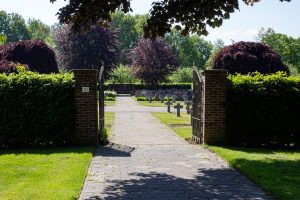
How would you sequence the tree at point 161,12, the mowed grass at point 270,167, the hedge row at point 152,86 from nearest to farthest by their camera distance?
the mowed grass at point 270,167 < the tree at point 161,12 < the hedge row at point 152,86

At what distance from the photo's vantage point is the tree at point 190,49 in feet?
375

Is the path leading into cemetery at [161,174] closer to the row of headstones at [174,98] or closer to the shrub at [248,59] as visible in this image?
the row of headstones at [174,98]

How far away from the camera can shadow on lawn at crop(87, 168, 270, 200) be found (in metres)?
7.03

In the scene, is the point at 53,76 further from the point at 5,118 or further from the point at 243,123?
the point at 243,123

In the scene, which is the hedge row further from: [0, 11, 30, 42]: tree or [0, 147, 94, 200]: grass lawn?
[0, 11, 30, 42]: tree

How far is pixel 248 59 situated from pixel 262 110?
1750 cm

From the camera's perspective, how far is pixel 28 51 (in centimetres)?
2688

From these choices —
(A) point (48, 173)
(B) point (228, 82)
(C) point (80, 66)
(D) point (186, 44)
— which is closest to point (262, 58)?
(B) point (228, 82)

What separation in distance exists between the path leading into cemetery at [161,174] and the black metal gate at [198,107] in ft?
1.94

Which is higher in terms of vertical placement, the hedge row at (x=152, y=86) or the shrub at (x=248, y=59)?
the shrub at (x=248, y=59)

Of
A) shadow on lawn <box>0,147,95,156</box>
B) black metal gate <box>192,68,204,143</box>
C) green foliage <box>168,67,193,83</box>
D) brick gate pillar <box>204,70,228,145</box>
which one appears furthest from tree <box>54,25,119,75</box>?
shadow on lawn <box>0,147,95,156</box>

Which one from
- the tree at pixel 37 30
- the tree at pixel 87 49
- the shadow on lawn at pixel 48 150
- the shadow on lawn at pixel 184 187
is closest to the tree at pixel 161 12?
the shadow on lawn at pixel 48 150

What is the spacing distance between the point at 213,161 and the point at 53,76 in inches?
218

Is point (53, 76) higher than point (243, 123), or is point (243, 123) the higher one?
point (53, 76)
